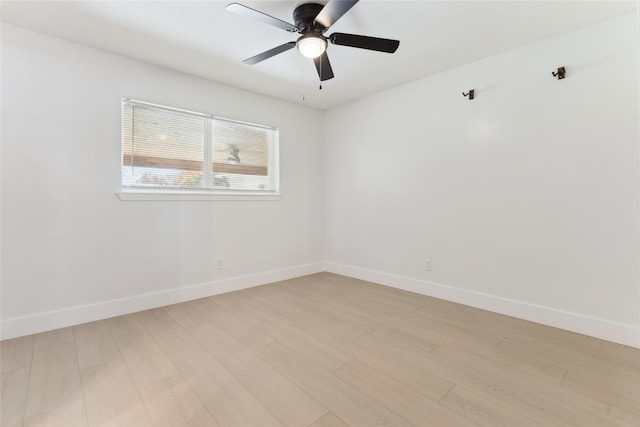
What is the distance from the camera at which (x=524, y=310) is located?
8.56 feet

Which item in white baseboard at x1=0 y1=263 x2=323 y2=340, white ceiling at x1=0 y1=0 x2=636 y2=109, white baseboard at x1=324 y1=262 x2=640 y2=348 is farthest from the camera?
white baseboard at x1=0 y1=263 x2=323 y2=340

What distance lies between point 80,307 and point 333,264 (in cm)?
307

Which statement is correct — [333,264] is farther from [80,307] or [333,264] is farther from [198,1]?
[198,1]

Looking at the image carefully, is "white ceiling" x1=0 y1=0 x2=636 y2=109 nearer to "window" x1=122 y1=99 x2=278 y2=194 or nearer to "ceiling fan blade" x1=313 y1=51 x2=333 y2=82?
"ceiling fan blade" x1=313 y1=51 x2=333 y2=82

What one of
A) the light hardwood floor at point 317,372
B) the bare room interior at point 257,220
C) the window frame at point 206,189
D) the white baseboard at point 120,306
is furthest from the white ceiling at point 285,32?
the light hardwood floor at point 317,372

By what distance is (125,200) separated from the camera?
2.76m

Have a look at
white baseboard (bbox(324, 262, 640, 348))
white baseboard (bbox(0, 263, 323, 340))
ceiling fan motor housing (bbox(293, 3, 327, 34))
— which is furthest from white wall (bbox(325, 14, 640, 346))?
ceiling fan motor housing (bbox(293, 3, 327, 34))

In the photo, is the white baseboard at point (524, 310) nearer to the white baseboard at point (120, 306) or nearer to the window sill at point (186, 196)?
the white baseboard at point (120, 306)

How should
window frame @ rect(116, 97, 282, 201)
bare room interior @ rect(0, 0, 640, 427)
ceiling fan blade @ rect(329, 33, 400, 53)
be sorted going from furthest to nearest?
window frame @ rect(116, 97, 282, 201), ceiling fan blade @ rect(329, 33, 400, 53), bare room interior @ rect(0, 0, 640, 427)

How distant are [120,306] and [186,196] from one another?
1271 mm

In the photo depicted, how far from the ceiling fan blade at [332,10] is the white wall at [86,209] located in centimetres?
199

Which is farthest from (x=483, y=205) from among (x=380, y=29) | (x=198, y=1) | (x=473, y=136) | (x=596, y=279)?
(x=198, y=1)

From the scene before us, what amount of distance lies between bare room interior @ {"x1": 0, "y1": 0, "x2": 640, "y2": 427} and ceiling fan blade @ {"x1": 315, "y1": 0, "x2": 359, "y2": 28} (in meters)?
0.01

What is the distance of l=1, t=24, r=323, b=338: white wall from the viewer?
2.29 metres
